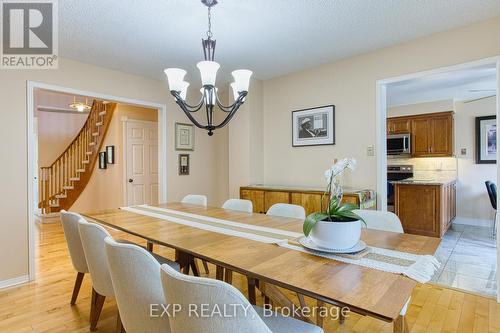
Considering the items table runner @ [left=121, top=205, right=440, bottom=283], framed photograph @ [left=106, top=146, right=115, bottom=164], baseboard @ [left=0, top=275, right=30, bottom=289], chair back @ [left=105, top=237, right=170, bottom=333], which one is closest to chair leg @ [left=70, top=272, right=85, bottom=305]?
table runner @ [left=121, top=205, right=440, bottom=283]

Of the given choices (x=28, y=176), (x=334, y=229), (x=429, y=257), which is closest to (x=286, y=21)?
(x=334, y=229)

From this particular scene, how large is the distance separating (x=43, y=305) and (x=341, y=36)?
3580 mm

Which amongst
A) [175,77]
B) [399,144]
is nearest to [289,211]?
[175,77]

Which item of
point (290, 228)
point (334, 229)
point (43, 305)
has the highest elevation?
point (334, 229)

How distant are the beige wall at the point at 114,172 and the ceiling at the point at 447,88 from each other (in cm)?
424

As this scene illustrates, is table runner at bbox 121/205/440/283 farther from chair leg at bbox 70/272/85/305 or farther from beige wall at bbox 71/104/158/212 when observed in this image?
beige wall at bbox 71/104/158/212

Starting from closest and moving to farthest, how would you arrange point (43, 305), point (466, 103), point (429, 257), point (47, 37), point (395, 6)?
point (429, 257), point (395, 6), point (43, 305), point (47, 37), point (466, 103)

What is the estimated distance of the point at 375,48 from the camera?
118 inches

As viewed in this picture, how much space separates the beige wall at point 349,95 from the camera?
2.58m

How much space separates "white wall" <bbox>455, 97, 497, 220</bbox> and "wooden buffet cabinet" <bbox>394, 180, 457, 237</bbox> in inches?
37.7

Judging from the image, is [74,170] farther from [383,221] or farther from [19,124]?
[383,221]

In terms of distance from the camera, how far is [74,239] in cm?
207

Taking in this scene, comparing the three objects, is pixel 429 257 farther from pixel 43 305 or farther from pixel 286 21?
pixel 43 305

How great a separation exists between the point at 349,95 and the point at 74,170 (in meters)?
6.14
